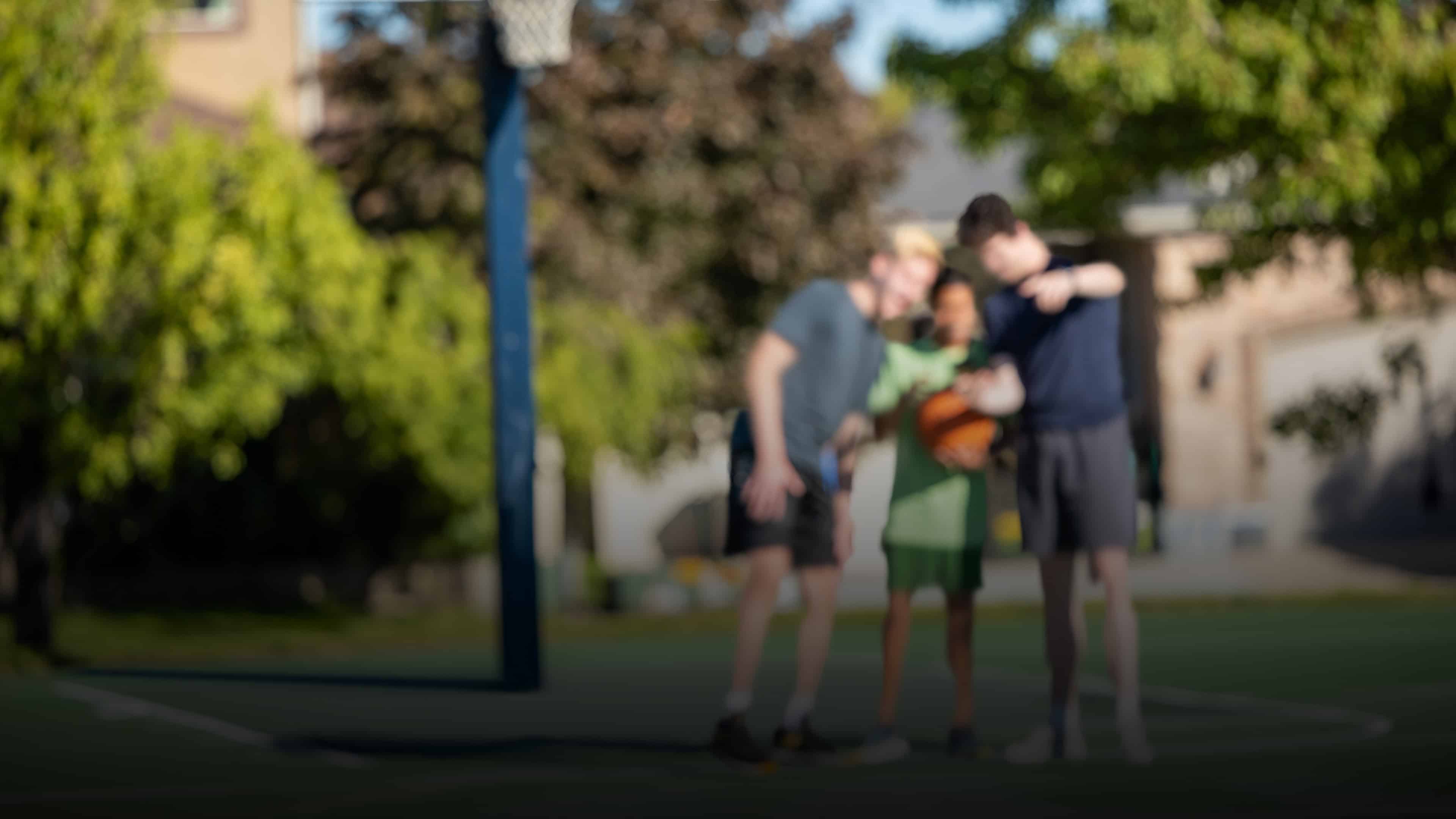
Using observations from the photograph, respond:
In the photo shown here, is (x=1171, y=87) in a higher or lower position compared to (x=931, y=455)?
higher

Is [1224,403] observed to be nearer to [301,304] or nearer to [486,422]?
[486,422]

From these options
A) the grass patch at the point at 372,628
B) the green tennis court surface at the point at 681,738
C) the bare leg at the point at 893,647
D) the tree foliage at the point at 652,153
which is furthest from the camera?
the tree foliage at the point at 652,153

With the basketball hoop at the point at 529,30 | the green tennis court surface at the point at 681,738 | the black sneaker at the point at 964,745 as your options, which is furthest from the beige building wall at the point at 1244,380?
the black sneaker at the point at 964,745

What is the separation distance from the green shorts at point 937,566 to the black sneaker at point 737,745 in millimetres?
702

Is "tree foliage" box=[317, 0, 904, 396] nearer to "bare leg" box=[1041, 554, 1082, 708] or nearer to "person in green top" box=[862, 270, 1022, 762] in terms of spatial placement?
"person in green top" box=[862, 270, 1022, 762]

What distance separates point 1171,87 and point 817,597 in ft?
36.8

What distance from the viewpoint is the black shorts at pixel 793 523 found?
289 inches

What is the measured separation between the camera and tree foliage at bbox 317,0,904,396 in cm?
2497

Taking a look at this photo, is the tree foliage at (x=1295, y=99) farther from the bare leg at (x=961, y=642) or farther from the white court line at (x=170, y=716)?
the bare leg at (x=961, y=642)

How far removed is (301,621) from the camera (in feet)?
80.6

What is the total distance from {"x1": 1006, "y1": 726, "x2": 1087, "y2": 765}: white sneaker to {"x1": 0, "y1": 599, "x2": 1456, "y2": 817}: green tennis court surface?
82 millimetres

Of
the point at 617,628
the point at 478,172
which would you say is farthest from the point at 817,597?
the point at 478,172

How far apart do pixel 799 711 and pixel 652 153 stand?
18.1 metres

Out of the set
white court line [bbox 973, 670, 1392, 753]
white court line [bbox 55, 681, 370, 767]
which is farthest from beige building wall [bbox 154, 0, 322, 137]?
white court line [bbox 973, 670, 1392, 753]
